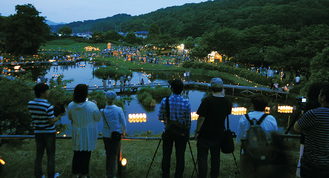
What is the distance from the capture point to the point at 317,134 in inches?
106

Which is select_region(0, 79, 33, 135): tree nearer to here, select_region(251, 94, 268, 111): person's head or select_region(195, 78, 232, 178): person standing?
select_region(195, 78, 232, 178): person standing

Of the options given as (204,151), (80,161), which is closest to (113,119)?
(80,161)

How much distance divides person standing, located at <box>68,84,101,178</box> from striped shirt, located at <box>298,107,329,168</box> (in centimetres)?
286

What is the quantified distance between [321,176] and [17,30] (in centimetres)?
5218

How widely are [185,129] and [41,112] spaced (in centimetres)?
222

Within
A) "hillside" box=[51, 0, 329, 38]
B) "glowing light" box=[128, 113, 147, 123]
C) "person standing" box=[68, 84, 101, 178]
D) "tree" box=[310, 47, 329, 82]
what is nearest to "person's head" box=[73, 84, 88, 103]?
"person standing" box=[68, 84, 101, 178]

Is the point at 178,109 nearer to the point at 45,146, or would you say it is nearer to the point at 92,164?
the point at 45,146

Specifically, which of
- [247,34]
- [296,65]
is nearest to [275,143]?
[296,65]

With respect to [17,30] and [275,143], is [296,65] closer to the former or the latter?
[275,143]

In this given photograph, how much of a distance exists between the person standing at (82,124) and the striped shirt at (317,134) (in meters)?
2.86

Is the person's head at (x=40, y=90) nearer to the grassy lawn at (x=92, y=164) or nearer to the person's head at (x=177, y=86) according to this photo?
the grassy lawn at (x=92, y=164)

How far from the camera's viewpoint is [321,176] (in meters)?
2.65

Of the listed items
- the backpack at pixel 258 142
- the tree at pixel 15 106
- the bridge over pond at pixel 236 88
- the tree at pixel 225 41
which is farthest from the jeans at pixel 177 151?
the tree at pixel 225 41

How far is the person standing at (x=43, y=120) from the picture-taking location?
135 inches
